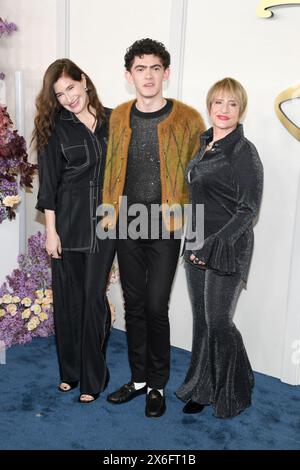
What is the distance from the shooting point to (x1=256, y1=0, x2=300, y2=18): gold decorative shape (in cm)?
291

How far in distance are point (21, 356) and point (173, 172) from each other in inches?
67.8

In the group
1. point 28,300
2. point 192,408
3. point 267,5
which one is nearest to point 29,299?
point 28,300

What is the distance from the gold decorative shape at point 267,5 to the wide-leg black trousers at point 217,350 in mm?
1436

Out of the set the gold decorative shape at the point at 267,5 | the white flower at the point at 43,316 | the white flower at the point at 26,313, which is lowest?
the white flower at the point at 43,316

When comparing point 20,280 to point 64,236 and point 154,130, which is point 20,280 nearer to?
point 64,236

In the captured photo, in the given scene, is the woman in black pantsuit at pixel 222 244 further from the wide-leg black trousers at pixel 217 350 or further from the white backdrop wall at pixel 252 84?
the white backdrop wall at pixel 252 84

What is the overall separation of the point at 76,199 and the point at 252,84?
4.03 ft

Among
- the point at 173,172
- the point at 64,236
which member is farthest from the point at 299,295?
the point at 64,236

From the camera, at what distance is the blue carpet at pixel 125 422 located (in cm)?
263

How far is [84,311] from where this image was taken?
289 cm

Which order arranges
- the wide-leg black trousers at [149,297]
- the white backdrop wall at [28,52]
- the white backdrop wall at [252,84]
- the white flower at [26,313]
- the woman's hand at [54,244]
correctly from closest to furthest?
the wide-leg black trousers at [149,297] < the woman's hand at [54,244] < the white backdrop wall at [252,84] < the white flower at [26,313] < the white backdrop wall at [28,52]

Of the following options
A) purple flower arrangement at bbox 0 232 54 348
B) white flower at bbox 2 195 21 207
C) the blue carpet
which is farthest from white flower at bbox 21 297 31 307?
white flower at bbox 2 195 21 207

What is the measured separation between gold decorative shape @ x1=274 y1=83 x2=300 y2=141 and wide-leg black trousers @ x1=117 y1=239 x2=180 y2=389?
3.06 ft

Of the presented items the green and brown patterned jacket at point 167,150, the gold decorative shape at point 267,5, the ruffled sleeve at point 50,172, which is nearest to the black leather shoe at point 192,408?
the green and brown patterned jacket at point 167,150
